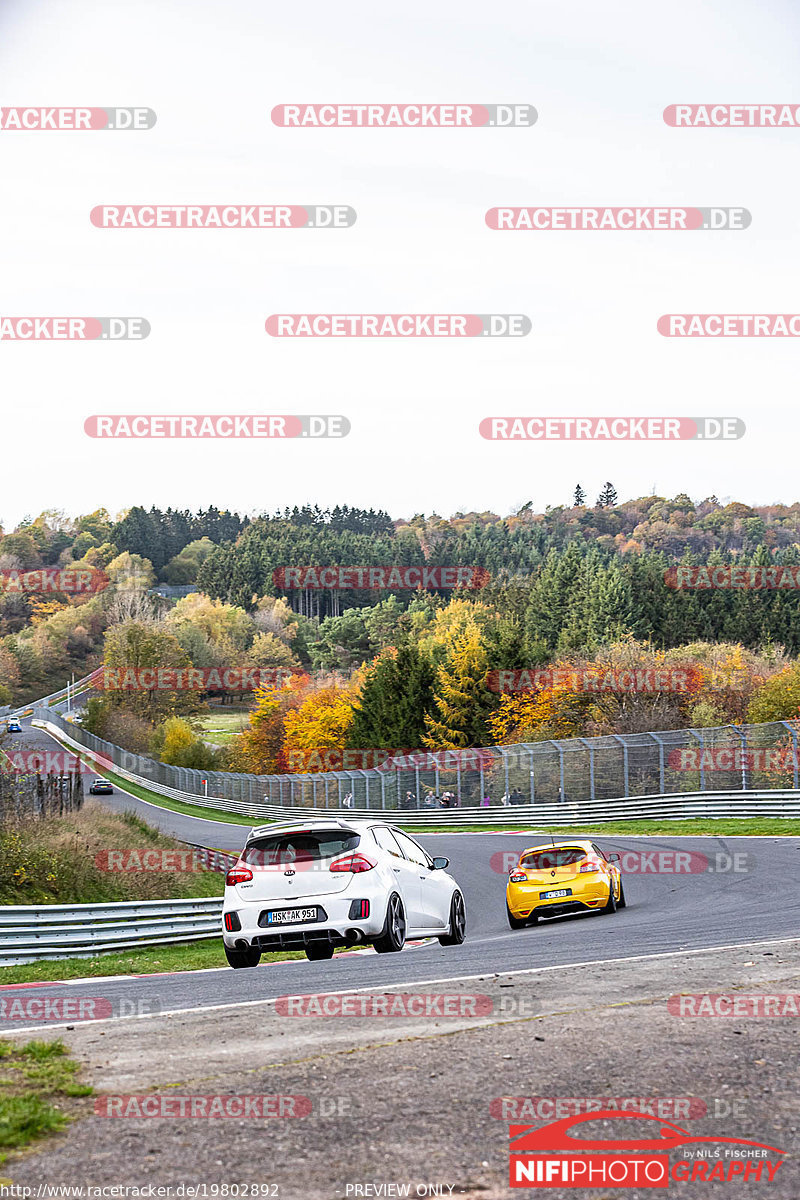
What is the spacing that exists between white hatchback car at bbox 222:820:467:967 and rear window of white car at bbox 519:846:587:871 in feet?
14.0

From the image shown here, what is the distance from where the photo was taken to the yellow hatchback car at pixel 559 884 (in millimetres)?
16000

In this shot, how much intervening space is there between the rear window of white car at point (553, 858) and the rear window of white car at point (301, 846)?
16.8 ft

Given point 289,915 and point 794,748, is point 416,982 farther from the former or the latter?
point 794,748

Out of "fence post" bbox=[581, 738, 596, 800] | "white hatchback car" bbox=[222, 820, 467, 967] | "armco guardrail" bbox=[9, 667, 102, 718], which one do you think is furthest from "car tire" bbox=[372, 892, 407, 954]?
"armco guardrail" bbox=[9, 667, 102, 718]

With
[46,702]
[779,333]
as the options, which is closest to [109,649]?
[46,702]

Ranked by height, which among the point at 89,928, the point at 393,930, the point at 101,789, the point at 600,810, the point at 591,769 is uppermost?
the point at 393,930

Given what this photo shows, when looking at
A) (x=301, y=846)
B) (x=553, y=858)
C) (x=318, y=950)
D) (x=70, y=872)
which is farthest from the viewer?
(x=70, y=872)

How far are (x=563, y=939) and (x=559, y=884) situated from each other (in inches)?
112

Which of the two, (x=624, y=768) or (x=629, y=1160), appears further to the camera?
(x=624, y=768)

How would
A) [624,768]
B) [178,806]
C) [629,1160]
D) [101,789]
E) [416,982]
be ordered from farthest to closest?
[101,789], [178,806], [624,768], [416,982], [629,1160]

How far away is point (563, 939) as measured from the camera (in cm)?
1318

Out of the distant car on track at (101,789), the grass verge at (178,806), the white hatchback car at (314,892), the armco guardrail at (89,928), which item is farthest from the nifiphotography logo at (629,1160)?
the distant car on track at (101,789)

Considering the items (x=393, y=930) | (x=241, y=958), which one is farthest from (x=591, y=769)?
(x=241, y=958)

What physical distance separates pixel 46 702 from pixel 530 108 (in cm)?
13543
